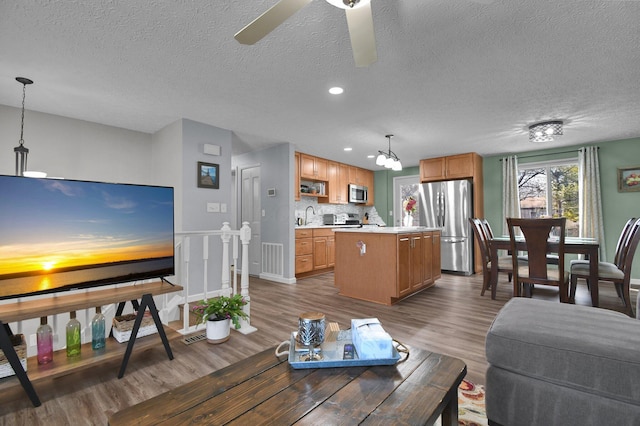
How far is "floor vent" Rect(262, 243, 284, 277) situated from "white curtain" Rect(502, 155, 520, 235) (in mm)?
4254

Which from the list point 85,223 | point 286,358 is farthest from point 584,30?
point 85,223

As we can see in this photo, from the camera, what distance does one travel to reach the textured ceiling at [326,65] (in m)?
1.82

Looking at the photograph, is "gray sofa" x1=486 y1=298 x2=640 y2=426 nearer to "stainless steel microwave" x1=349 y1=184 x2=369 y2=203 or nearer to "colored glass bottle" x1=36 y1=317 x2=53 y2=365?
"colored glass bottle" x1=36 y1=317 x2=53 y2=365

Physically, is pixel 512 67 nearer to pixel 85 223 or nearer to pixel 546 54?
pixel 546 54

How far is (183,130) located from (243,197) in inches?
90.4

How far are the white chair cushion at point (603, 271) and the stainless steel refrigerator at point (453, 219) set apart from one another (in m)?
2.01

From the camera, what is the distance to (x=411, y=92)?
296 cm

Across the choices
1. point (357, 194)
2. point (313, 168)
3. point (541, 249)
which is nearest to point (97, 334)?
point (541, 249)

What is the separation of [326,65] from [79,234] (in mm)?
2149

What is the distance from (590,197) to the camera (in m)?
4.94

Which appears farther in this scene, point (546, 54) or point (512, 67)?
point (512, 67)

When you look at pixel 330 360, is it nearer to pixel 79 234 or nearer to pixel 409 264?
pixel 79 234

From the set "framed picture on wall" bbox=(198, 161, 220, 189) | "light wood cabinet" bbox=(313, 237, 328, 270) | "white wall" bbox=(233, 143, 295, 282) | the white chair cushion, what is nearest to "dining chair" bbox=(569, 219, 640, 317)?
the white chair cushion

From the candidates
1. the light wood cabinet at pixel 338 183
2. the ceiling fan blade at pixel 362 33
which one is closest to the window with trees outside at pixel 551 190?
the light wood cabinet at pixel 338 183
